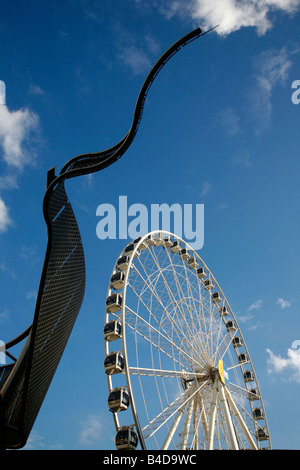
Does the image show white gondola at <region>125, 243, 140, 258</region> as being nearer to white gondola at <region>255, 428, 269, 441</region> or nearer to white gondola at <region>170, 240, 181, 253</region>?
white gondola at <region>170, 240, 181, 253</region>

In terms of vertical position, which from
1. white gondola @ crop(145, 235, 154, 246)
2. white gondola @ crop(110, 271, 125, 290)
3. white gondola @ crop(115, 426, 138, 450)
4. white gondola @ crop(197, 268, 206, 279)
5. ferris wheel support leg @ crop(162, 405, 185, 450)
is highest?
white gondola @ crop(197, 268, 206, 279)

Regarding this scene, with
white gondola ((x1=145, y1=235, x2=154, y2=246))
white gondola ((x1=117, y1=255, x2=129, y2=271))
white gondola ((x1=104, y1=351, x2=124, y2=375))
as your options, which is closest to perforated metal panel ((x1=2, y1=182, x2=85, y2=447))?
white gondola ((x1=117, y1=255, x2=129, y2=271))

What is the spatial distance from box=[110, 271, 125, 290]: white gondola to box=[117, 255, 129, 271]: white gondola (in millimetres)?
859

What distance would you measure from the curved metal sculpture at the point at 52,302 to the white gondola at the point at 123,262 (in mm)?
5223

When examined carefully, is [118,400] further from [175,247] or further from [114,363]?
[175,247]

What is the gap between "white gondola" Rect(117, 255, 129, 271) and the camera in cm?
2467

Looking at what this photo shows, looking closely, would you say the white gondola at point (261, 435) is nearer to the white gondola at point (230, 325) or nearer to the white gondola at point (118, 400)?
the white gondola at point (230, 325)

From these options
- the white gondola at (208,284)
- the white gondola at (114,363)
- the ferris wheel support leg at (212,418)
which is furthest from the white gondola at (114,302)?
the white gondola at (208,284)

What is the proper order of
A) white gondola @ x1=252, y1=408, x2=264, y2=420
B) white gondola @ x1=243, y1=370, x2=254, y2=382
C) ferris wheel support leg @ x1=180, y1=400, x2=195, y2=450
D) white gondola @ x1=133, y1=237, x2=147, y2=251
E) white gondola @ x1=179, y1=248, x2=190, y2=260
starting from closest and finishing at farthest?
ferris wheel support leg @ x1=180, y1=400, x2=195, y2=450
white gondola @ x1=133, y1=237, x2=147, y2=251
white gondola @ x1=252, y1=408, x2=264, y2=420
white gondola @ x1=243, y1=370, x2=254, y2=382
white gondola @ x1=179, y1=248, x2=190, y2=260

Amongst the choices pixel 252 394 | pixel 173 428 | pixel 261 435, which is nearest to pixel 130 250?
pixel 173 428

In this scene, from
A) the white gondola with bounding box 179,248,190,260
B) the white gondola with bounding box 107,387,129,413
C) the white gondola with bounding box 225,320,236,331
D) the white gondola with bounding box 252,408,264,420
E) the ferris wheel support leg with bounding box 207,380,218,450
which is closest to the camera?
the white gondola with bounding box 107,387,129,413

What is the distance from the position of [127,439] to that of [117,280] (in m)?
9.70

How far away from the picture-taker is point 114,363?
1869 centimetres
